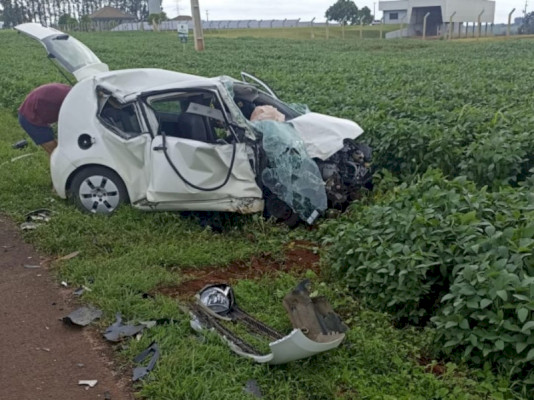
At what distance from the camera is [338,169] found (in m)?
7.23

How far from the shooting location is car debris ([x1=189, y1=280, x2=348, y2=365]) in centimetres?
397

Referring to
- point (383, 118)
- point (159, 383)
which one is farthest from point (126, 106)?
point (159, 383)

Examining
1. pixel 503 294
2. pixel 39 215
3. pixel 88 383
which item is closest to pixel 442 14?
pixel 39 215

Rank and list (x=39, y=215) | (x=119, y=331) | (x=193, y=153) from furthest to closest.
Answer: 1. (x=39, y=215)
2. (x=193, y=153)
3. (x=119, y=331)

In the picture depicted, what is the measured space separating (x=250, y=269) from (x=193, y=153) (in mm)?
1456

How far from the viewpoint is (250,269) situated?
5.90 m

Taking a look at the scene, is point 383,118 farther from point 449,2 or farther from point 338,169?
point 449,2

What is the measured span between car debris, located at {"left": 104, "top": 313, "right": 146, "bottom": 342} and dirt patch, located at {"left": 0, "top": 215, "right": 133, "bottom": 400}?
0.24 feet

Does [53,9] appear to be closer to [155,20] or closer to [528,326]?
[155,20]

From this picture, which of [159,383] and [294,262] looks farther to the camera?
[294,262]

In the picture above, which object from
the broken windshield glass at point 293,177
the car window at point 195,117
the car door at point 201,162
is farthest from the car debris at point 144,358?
the car window at point 195,117

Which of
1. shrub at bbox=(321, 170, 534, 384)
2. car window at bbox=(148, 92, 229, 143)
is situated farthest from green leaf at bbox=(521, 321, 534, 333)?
car window at bbox=(148, 92, 229, 143)

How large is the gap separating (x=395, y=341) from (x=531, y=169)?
2765mm

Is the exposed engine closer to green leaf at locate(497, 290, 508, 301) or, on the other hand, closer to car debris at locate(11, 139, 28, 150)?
green leaf at locate(497, 290, 508, 301)
